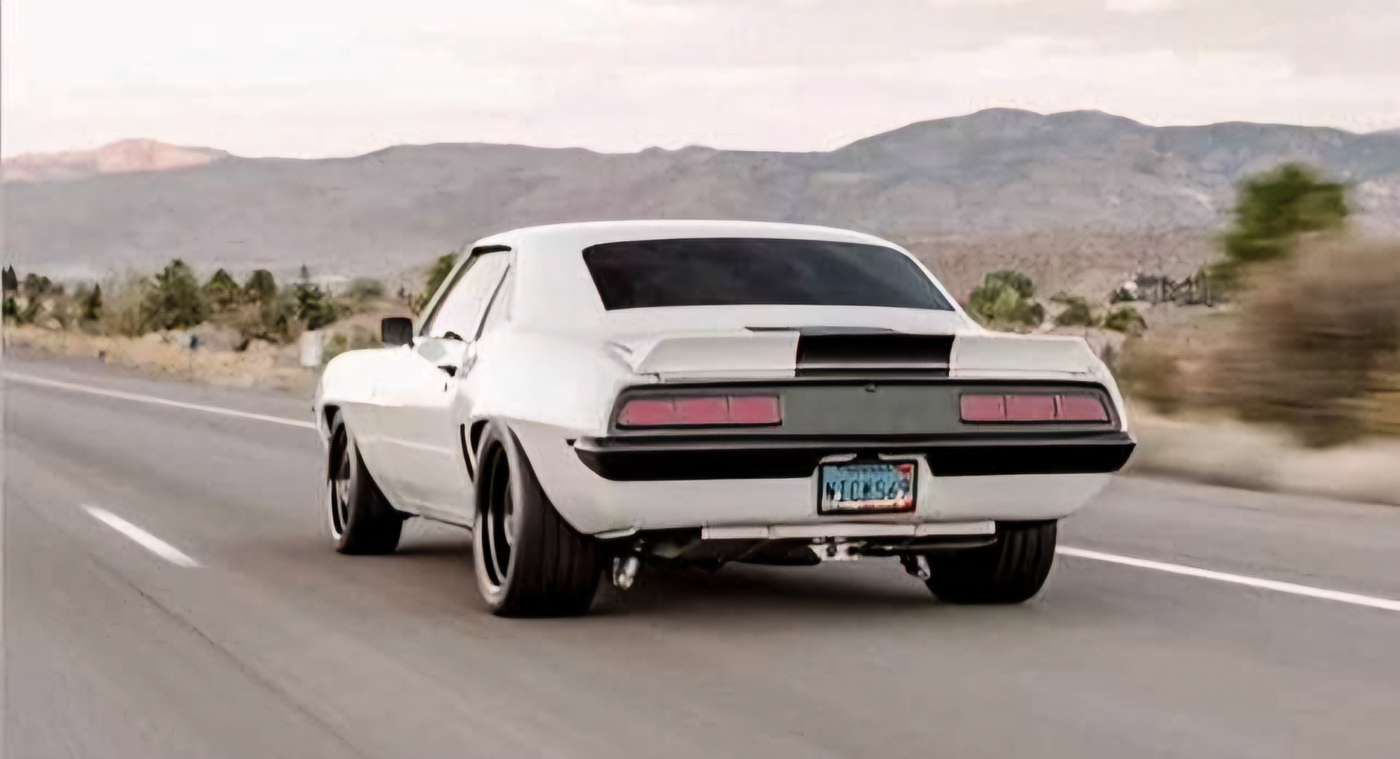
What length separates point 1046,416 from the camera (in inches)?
329

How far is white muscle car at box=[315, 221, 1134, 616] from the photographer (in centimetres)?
796

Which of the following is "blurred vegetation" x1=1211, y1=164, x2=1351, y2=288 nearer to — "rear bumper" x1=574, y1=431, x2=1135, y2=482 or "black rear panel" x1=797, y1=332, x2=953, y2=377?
"rear bumper" x1=574, y1=431, x2=1135, y2=482

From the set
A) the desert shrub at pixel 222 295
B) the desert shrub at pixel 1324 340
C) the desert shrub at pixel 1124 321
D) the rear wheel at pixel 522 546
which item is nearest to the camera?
the rear wheel at pixel 522 546

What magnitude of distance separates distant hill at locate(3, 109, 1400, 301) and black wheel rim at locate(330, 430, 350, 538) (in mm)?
111613

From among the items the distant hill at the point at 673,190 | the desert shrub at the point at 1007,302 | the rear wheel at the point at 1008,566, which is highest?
the distant hill at the point at 673,190

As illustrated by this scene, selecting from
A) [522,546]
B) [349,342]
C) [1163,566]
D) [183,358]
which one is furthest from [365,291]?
[522,546]

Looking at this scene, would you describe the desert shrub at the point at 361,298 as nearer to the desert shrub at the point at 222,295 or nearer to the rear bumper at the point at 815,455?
the desert shrub at the point at 222,295

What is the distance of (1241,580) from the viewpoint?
10062 mm

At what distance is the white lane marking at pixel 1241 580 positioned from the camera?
9.33 m

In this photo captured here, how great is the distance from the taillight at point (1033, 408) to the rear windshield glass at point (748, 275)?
1121 millimetres

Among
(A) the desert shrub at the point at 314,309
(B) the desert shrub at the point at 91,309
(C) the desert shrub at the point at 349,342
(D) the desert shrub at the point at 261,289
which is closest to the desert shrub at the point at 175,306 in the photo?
(D) the desert shrub at the point at 261,289

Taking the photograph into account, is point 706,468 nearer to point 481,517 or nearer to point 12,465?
point 481,517

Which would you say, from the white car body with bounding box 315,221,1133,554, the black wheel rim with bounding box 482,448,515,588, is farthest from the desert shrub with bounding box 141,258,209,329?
the black wheel rim with bounding box 482,448,515,588

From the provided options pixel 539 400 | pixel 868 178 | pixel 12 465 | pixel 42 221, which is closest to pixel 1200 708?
pixel 539 400
